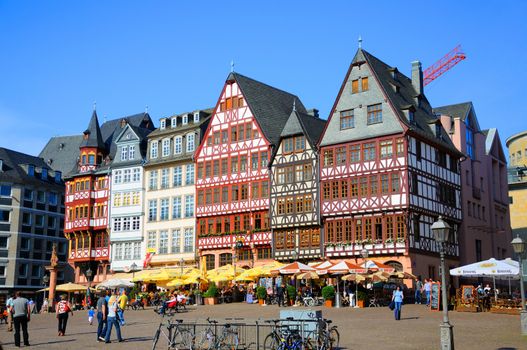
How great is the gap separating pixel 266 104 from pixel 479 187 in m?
18.5

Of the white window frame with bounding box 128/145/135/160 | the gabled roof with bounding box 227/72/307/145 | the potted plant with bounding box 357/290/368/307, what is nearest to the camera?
the potted plant with bounding box 357/290/368/307

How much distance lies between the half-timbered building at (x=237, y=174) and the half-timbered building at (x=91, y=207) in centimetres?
1195

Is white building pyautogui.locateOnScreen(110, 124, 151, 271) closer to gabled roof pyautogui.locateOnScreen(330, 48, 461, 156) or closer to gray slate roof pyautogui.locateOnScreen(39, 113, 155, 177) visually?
gray slate roof pyautogui.locateOnScreen(39, 113, 155, 177)

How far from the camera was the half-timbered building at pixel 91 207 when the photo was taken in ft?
217

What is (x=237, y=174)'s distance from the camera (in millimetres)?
56594

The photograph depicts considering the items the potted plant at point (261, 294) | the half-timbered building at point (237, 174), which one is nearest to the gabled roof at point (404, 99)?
the half-timbered building at point (237, 174)

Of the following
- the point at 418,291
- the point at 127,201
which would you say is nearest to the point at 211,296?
the point at 418,291

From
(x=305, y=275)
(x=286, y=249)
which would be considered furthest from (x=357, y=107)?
(x=305, y=275)

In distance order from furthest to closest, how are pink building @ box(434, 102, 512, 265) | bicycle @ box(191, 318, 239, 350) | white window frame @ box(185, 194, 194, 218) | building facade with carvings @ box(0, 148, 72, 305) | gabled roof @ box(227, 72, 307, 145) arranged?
building facade with carvings @ box(0, 148, 72, 305) → white window frame @ box(185, 194, 194, 218) → gabled roof @ box(227, 72, 307, 145) → pink building @ box(434, 102, 512, 265) → bicycle @ box(191, 318, 239, 350)

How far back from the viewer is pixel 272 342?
18.1 meters

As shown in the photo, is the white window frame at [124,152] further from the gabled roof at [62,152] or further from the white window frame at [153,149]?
the gabled roof at [62,152]

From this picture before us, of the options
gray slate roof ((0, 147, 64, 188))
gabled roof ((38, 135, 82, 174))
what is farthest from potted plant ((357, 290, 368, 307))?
gabled roof ((38, 135, 82, 174))

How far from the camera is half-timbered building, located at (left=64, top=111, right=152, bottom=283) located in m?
66.1

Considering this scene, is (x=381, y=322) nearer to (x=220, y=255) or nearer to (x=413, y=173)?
(x=413, y=173)
